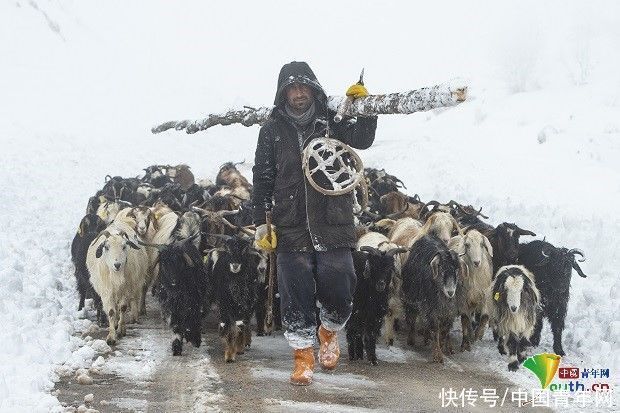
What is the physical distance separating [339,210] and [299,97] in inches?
42.2

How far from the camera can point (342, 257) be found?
6402 millimetres

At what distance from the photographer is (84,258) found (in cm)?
961

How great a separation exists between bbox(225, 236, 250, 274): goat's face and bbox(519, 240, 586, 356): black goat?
3.22 meters

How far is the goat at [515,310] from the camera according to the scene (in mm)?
7371

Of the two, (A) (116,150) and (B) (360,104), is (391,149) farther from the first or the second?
(B) (360,104)

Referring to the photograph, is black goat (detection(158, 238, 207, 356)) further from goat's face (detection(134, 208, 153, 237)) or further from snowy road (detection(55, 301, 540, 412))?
goat's face (detection(134, 208, 153, 237))

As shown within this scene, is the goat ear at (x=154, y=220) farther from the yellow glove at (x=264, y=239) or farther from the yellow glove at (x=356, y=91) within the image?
the yellow glove at (x=356, y=91)

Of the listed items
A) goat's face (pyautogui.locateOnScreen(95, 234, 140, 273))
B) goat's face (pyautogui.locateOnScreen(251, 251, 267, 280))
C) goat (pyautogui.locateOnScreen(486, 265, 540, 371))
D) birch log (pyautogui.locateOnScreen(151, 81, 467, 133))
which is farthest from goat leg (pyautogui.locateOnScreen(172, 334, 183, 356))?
goat (pyautogui.locateOnScreen(486, 265, 540, 371))

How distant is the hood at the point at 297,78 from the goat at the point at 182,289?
241 centimetres

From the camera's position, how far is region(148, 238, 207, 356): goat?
305 inches

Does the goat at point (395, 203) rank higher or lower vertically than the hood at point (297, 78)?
lower

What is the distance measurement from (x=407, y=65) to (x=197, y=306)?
7695cm

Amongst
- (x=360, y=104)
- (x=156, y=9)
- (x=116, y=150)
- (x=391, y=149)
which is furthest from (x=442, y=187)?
(x=156, y=9)

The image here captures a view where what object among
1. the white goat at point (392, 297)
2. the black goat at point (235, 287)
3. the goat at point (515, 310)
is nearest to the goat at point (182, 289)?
the black goat at point (235, 287)
